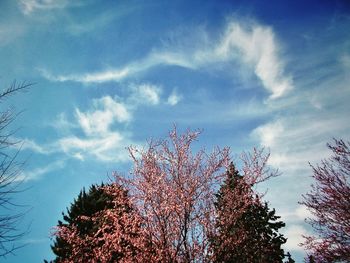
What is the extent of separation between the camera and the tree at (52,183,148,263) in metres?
13.8

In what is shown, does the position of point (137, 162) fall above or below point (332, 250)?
above

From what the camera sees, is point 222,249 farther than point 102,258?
No

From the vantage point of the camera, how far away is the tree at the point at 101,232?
1384cm

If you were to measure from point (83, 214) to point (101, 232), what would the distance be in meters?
3.01

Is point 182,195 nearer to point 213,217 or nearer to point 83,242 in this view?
point 213,217

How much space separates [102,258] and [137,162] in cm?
560

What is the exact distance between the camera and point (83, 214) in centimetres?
1986

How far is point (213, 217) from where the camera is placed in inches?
505

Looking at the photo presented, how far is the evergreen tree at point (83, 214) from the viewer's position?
17.7 meters

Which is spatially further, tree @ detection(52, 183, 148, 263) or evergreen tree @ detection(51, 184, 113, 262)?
evergreen tree @ detection(51, 184, 113, 262)

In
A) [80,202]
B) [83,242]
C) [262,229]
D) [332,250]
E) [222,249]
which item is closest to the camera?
[222,249]

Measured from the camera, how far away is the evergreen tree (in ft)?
58.2

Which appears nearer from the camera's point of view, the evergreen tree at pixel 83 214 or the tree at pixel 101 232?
the tree at pixel 101 232

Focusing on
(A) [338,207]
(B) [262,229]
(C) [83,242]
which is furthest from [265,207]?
(C) [83,242]
